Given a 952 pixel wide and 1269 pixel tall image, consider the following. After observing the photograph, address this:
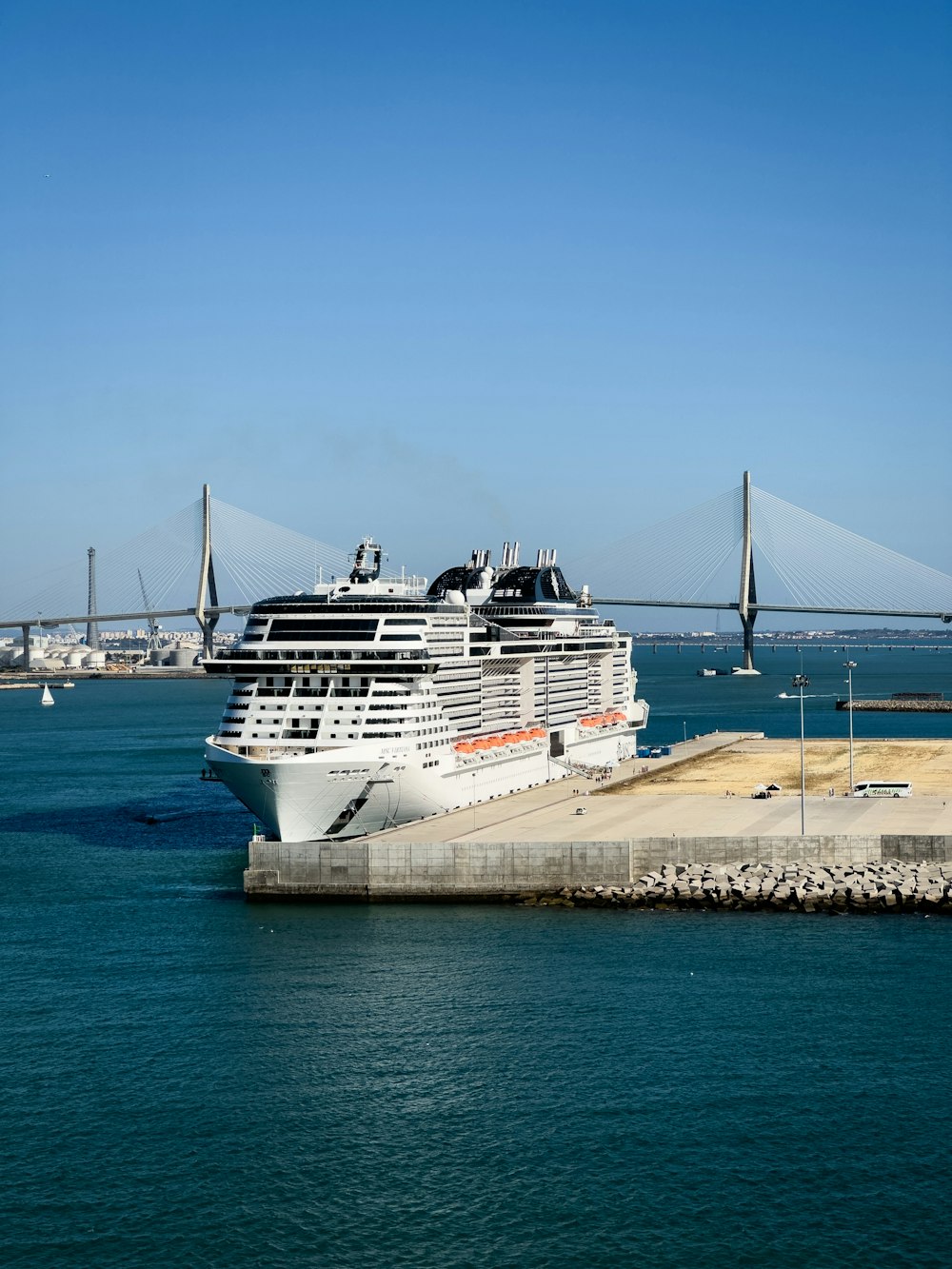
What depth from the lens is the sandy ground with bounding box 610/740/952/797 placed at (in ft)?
174

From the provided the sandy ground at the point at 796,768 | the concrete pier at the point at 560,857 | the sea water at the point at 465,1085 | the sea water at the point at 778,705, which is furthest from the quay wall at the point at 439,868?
the sea water at the point at 778,705

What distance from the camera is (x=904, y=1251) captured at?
1869cm

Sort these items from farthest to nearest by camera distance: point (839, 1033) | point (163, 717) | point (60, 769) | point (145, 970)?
1. point (163, 717)
2. point (60, 769)
3. point (145, 970)
4. point (839, 1033)

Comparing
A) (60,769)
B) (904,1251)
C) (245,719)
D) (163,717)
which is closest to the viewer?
(904,1251)

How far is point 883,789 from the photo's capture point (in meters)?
48.7

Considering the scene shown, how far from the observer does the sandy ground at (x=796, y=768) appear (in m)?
53.1

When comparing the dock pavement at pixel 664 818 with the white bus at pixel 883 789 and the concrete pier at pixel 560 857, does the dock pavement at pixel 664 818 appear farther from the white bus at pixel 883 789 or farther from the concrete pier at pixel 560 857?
the white bus at pixel 883 789

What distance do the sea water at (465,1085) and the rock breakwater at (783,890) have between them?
726mm

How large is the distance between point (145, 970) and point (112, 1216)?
1157cm

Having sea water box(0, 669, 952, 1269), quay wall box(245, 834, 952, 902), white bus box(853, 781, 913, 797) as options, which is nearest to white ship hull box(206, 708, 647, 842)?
quay wall box(245, 834, 952, 902)

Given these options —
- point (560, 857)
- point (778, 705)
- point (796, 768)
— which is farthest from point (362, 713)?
point (778, 705)

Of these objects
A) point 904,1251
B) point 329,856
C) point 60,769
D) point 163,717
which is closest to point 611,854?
point 329,856

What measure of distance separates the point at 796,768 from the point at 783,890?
23820mm

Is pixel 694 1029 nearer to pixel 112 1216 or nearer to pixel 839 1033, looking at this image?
pixel 839 1033
